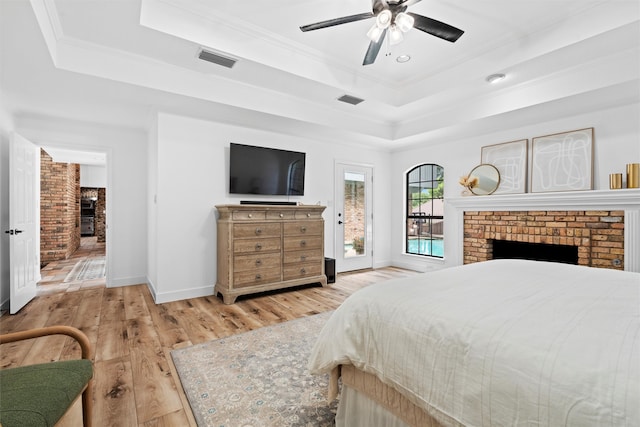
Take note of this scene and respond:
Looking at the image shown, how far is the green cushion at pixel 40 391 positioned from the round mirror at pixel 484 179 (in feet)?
15.7

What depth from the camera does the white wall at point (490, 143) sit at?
334 centimetres

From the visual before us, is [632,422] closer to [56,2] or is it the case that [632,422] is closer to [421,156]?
[56,2]

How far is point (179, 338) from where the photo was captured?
2.61m

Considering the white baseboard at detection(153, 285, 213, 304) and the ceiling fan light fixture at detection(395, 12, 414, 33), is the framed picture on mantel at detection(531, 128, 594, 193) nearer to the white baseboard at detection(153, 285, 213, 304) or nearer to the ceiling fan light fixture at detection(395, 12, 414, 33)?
the ceiling fan light fixture at detection(395, 12, 414, 33)

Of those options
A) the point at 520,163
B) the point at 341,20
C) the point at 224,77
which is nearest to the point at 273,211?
the point at 224,77

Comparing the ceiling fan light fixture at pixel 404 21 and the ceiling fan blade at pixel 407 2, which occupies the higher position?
the ceiling fan blade at pixel 407 2

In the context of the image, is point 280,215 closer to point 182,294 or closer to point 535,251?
point 182,294

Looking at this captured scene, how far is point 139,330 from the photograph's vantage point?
2.77 metres

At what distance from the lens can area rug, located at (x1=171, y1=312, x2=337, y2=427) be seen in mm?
1615

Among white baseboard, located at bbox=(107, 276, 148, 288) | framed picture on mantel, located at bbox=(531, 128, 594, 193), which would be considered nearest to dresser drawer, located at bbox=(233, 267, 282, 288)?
white baseboard, located at bbox=(107, 276, 148, 288)

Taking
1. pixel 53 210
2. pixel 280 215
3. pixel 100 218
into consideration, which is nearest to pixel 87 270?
pixel 53 210

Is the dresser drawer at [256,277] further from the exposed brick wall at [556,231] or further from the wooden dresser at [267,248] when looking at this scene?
the exposed brick wall at [556,231]

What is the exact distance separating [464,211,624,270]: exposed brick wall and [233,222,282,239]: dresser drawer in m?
2.97

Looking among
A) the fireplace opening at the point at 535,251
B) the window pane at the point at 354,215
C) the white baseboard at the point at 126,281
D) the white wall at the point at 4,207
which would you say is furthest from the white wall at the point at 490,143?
the white wall at the point at 4,207
